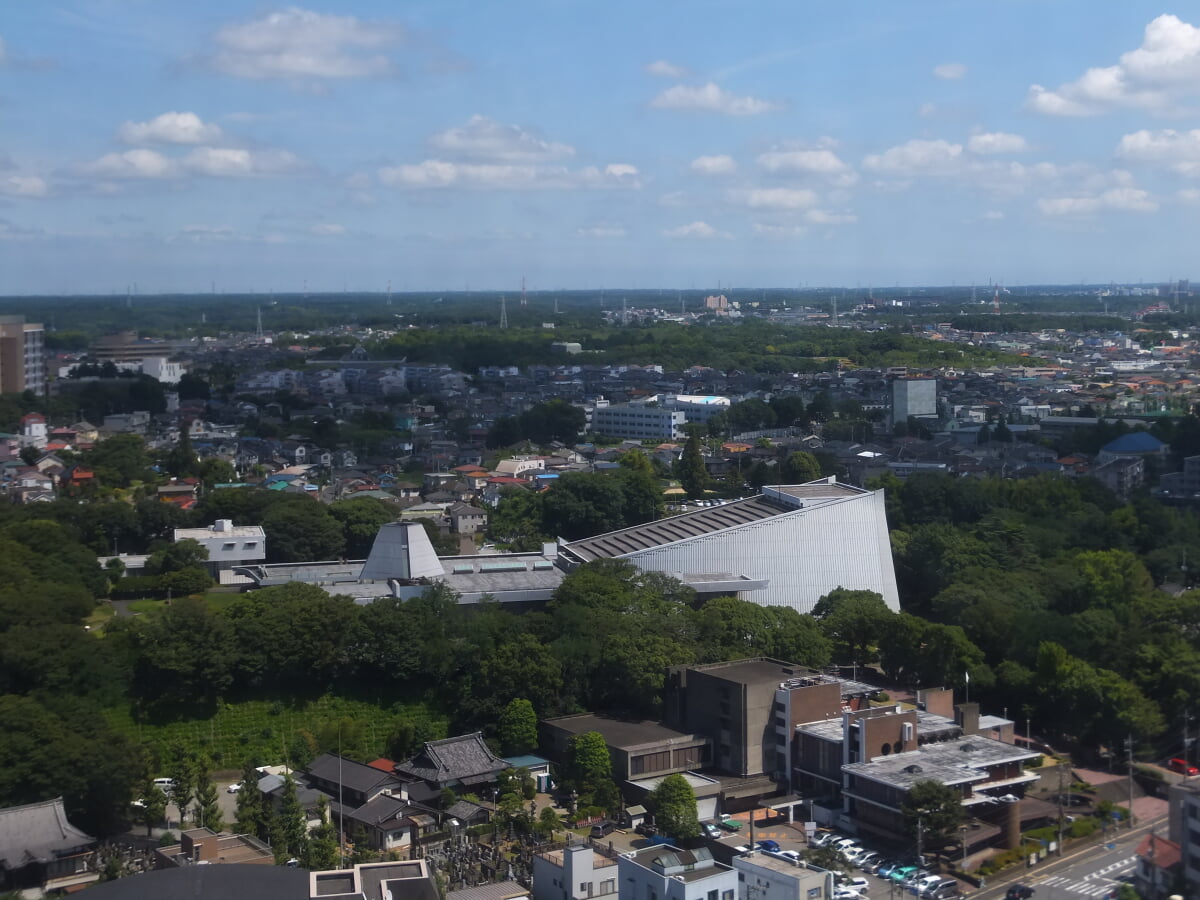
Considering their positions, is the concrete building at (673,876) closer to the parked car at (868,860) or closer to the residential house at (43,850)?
the parked car at (868,860)

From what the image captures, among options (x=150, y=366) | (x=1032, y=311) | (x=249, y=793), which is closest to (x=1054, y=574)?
(x=249, y=793)

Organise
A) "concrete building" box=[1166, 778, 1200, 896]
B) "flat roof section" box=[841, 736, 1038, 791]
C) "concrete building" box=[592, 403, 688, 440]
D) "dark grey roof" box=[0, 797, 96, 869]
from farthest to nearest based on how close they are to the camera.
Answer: "concrete building" box=[592, 403, 688, 440], "flat roof section" box=[841, 736, 1038, 791], "dark grey roof" box=[0, 797, 96, 869], "concrete building" box=[1166, 778, 1200, 896]

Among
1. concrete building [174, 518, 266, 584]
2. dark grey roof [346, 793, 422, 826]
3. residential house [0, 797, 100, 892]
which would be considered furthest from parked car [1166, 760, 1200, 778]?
concrete building [174, 518, 266, 584]

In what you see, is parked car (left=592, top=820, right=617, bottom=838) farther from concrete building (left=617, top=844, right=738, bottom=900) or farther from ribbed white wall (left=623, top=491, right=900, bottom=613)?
ribbed white wall (left=623, top=491, right=900, bottom=613)

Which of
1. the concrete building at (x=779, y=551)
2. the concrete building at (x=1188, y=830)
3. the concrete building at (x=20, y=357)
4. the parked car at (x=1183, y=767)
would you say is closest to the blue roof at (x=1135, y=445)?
the concrete building at (x=779, y=551)

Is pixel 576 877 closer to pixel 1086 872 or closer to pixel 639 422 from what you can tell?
pixel 1086 872

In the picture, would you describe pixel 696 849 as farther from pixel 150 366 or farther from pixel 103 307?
pixel 103 307

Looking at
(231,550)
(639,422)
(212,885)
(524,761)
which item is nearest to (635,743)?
(524,761)
